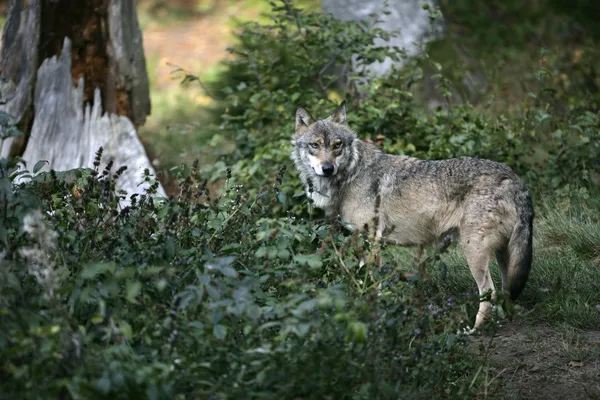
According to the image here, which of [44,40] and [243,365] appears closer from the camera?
[243,365]

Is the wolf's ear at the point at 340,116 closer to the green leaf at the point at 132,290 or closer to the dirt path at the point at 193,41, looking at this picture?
the green leaf at the point at 132,290

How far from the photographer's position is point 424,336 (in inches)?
149

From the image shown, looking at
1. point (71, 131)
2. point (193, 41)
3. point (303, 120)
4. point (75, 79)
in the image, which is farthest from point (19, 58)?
point (193, 41)

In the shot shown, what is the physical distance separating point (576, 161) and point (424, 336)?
3791 millimetres

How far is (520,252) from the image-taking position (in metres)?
4.78

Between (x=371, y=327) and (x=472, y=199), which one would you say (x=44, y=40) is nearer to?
(x=472, y=199)

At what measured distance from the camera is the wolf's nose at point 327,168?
562 cm

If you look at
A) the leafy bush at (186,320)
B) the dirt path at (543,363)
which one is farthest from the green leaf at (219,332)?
the dirt path at (543,363)

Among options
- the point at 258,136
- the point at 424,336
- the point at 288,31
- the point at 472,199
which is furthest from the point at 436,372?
the point at 288,31

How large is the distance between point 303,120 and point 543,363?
2.89 meters

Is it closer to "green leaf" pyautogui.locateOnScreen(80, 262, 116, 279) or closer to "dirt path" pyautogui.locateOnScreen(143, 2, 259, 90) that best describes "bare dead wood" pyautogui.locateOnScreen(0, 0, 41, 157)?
"green leaf" pyautogui.locateOnScreen(80, 262, 116, 279)

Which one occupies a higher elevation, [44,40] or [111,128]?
[44,40]

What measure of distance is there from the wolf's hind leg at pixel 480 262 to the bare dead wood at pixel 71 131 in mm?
3444

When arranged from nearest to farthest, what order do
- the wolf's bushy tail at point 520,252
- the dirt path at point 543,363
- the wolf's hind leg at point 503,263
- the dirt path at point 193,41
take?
the dirt path at point 543,363 → the wolf's bushy tail at point 520,252 → the wolf's hind leg at point 503,263 → the dirt path at point 193,41
